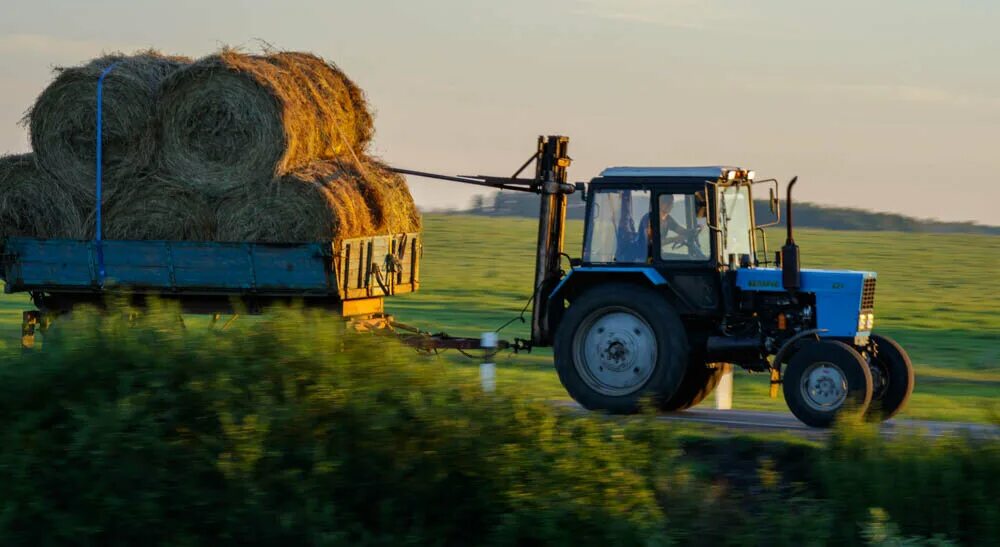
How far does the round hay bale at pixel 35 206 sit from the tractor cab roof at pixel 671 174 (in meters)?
4.91

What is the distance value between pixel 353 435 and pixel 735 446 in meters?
3.68

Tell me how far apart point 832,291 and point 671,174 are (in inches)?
65.3

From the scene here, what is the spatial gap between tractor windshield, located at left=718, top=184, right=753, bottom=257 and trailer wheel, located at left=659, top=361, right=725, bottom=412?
107cm

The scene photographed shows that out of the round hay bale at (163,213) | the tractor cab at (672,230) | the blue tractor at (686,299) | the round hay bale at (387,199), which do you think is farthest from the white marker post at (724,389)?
the round hay bale at (163,213)

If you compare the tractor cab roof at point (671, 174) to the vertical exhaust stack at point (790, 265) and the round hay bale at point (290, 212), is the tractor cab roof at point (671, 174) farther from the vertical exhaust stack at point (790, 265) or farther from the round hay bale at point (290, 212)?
the round hay bale at point (290, 212)

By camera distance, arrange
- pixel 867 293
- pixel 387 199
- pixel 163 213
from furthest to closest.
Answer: pixel 387 199 → pixel 163 213 → pixel 867 293

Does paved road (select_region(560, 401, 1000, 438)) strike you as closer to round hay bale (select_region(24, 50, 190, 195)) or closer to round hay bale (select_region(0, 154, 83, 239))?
round hay bale (select_region(24, 50, 190, 195))

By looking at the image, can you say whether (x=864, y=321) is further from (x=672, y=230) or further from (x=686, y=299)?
(x=672, y=230)

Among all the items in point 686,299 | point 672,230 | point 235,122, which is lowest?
point 686,299

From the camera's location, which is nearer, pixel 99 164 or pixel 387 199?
pixel 99 164

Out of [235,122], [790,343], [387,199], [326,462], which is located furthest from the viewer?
[387,199]

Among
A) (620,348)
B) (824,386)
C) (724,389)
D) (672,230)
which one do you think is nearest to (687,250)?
(672,230)

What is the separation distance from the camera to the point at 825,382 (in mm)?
12219

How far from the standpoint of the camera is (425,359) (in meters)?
9.80
